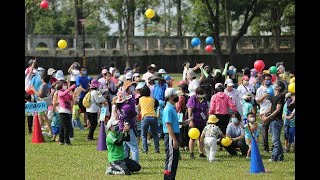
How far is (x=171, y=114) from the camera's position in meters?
14.6

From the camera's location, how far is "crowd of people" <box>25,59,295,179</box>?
16.1m

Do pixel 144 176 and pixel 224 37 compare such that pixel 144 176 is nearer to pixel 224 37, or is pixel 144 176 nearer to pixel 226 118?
pixel 226 118

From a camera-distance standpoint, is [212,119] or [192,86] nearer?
[212,119]

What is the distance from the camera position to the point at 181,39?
57.0m

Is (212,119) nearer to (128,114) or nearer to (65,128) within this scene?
(128,114)

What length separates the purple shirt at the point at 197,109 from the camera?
18.5 metres

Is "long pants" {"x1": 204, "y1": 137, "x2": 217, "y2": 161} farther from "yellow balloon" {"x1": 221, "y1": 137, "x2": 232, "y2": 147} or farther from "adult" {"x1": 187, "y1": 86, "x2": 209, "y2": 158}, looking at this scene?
"adult" {"x1": 187, "y1": 86, "x2": 209, "y2": 158}

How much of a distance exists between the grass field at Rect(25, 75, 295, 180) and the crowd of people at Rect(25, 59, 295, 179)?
1.20ft

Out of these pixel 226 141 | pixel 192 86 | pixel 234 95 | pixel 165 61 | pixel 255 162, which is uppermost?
pixel 165 61

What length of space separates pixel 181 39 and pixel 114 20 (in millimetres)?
6884

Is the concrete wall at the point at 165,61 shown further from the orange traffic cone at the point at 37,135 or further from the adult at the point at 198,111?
the adult at the point at 198,111

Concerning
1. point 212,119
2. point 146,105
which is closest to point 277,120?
point 212,119

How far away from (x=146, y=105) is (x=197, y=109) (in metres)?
1.17

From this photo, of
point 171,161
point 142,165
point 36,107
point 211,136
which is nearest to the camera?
point 171,161
